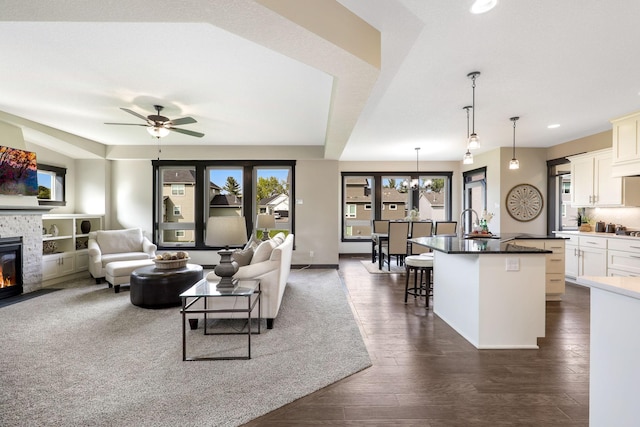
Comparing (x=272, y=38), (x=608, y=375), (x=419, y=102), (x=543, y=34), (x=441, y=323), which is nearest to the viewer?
(x=608, y=375)

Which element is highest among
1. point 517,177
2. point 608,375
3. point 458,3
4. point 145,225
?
point 458,3

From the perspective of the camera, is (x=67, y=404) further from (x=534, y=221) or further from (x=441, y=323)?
(x=534, y=221)

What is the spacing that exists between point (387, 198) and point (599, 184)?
431 centimetres

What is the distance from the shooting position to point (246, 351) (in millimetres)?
2666

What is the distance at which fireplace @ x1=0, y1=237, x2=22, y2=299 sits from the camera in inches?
171

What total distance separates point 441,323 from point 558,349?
1012mm

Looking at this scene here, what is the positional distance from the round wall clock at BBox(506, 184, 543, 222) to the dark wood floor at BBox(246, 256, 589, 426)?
3.36 m

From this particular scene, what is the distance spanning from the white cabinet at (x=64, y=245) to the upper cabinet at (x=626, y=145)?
8.92 metres

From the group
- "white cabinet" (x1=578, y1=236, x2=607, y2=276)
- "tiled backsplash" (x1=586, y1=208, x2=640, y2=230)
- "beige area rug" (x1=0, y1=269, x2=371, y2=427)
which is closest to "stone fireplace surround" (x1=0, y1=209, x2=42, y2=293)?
"beige area rug" (x1=0, y1=269, x2=371, y2=427)

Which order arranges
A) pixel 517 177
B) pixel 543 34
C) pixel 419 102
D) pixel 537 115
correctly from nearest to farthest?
1. pixel 543 34
2. pixel 419 102
3. pixel 537 115
4. pixel 517 177

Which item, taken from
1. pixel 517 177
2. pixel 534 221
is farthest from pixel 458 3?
pixel 534 221

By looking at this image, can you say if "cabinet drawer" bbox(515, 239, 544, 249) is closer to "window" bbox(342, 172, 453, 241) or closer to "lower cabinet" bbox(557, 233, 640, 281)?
"lower cabinet" bbox(557, 233, 640, 281)

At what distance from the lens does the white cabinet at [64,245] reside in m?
5.14

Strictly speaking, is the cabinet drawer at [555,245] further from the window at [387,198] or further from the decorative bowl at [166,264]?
the decorative bowl at [166,264]
